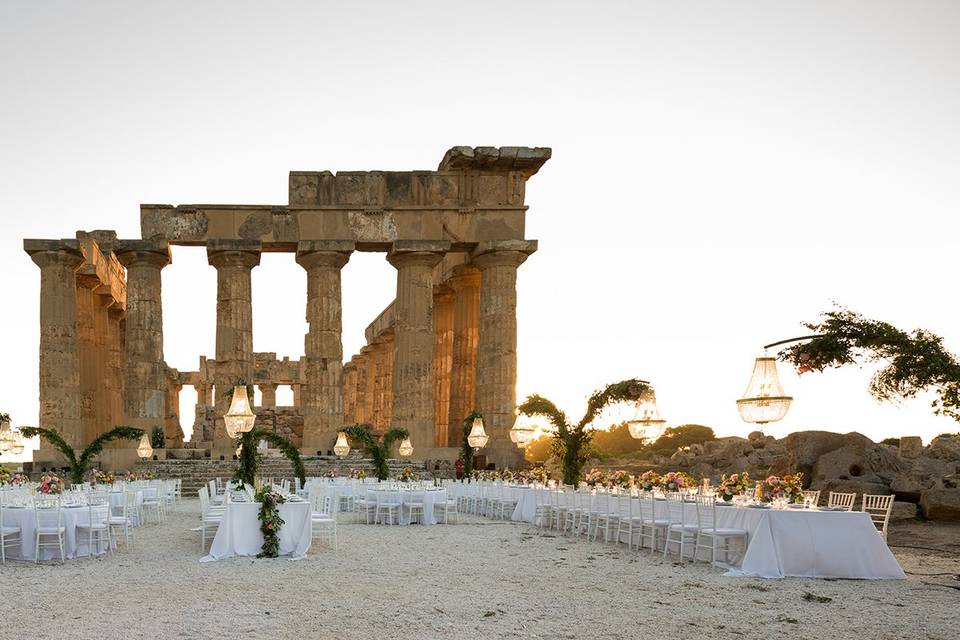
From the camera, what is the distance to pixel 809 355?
57.5 ft

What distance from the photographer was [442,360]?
40.6m

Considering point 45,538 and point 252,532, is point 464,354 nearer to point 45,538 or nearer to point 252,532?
point 252,532

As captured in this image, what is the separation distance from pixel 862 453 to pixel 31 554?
66.7ft

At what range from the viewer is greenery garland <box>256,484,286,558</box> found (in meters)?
13.3

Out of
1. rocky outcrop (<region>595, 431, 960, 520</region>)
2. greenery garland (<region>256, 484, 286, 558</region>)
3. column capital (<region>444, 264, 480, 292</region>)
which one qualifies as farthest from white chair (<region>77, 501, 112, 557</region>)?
column capital (<region>444, 264, 480, 292</region>)

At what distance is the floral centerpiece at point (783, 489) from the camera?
42.1 ft

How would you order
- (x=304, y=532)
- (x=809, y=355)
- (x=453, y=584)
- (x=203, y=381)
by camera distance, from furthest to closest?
1. (x=203, y=381)
2. (x=809, y=355)
3. (x=304, y=532)
4. (x=453, y=584)

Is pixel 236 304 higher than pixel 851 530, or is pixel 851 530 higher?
pixel 236 304

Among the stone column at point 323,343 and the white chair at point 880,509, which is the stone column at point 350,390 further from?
the white chair at point 880,509

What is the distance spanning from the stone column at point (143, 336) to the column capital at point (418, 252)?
27.8 feet

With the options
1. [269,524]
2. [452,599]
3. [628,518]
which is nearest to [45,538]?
[269,524]

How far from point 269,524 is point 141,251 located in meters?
23.3

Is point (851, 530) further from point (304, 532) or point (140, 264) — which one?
point (140, 264)

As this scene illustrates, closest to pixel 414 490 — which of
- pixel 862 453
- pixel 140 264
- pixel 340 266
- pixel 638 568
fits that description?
pixel 638 568
